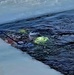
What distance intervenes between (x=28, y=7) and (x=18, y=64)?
162 inches

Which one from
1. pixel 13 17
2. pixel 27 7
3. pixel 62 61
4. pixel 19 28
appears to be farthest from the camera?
pixel 27 7

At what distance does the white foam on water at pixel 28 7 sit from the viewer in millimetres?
7114

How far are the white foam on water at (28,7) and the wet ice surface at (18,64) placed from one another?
7.70ft

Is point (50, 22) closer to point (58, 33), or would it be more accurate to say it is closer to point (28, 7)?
point (58, 33)

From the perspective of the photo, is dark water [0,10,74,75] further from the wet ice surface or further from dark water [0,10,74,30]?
the wet ice surface

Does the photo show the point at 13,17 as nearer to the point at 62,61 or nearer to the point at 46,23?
the point at 46,23

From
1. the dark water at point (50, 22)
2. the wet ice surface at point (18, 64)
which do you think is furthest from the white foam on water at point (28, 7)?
the wet ice surface at point (18, 64)

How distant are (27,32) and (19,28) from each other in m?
0.38

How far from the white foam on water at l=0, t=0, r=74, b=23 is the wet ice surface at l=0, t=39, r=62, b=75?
235cm

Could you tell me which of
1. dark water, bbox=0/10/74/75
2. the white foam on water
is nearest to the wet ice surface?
dark water, bbox=0/10/74/75

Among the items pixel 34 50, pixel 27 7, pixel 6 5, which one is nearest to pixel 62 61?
pixel 34 50

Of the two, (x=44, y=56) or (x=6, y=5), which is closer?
(x=44, y=56)

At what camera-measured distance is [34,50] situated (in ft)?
15.6

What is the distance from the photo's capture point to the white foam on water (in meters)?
7.11
